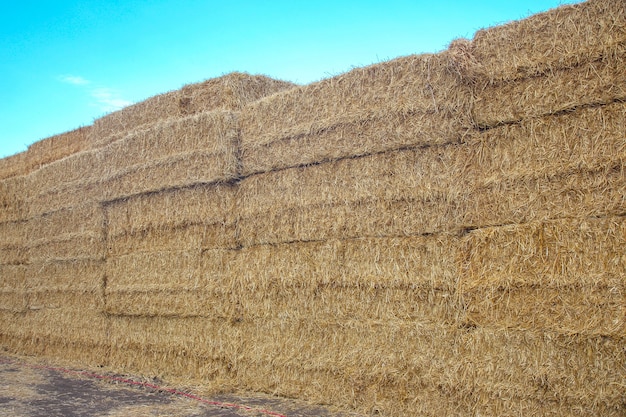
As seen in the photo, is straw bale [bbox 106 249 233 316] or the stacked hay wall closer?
the stacked hay wall

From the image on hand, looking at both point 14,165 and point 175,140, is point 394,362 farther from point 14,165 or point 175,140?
point 14,165

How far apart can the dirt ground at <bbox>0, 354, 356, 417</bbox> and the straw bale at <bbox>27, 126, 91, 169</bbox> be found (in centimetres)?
509

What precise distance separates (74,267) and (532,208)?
7.99 metres

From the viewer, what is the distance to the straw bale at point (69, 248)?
991cm

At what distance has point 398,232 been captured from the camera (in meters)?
6.28

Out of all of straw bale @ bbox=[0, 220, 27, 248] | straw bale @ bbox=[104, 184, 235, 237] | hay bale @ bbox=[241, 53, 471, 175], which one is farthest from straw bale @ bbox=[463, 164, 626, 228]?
straw bale @ bbox=[0, 220, 27, 248]

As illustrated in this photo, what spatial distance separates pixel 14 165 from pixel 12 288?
12.0ft

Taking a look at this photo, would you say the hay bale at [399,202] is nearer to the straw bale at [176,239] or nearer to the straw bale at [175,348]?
the straw bale at [176,239]

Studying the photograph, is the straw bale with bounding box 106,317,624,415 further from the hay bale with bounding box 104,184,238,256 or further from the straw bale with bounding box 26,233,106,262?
the straw bale with bounding box 26,233,106,262

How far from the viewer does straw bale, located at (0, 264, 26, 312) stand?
38.6 ft

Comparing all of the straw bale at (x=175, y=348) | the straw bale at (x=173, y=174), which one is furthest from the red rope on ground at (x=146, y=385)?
the straw bale at (x=173, y=174)

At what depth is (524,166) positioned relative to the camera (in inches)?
216

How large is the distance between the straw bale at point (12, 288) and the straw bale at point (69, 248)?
21.0 inches

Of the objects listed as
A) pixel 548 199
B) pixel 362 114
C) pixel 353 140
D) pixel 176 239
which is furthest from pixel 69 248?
pixel 548 199
